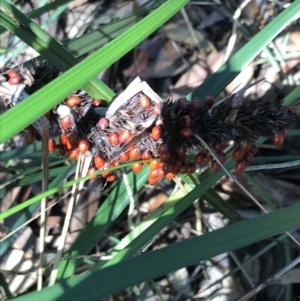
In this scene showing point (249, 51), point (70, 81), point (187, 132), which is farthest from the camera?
point (249, 51)

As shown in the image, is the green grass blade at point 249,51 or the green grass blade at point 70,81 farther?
the green grass blade at point 249,51

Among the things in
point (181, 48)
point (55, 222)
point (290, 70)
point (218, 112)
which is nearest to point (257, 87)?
point (290, 70)

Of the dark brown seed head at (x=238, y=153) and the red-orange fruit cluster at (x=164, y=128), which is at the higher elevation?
the red-orange fruit cluster at (x=164, y=128)

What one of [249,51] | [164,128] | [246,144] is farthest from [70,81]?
[249,51]

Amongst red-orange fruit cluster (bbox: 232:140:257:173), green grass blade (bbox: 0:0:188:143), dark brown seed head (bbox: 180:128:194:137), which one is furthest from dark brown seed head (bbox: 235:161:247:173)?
green grass blade (bbox: 0:0:188:143)

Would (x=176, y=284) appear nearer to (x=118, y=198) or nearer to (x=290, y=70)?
(x=118, y=198)

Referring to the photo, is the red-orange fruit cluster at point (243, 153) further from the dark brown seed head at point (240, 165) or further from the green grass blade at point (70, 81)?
the green grass blade at point (70, 81)

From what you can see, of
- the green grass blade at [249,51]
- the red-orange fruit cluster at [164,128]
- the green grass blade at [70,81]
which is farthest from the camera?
Result: the green grass blade at [249,51]

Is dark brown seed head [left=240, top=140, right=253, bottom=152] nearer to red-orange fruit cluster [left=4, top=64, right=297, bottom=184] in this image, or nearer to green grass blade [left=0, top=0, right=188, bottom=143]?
red-orange fruit cluster [left=4, top=64, right=297, bottom=184]

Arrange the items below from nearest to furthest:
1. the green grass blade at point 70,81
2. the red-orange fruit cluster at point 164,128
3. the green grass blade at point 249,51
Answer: the green grass blade at point 70,81
the red-orange fruit cluster at point 164,128
the green grass blade at point 249,51

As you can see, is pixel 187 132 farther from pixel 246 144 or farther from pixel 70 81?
pixel 70 81

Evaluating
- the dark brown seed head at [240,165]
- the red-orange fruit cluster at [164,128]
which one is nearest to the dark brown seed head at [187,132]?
the red-orange fruit cluster at [164,128]
